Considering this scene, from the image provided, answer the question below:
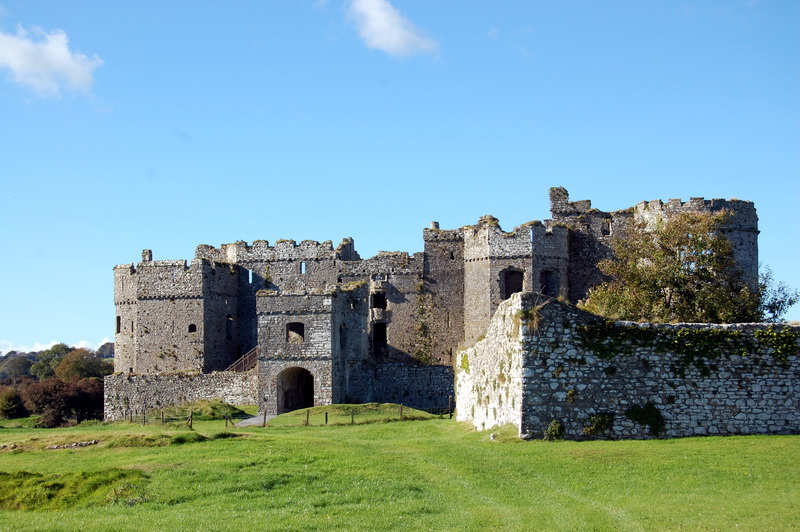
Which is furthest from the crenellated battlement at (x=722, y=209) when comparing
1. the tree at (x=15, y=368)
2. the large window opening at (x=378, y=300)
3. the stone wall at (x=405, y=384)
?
the tree at (x=15, y=368)

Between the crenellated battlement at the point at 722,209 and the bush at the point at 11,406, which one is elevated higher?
the crenellated battlement at the point at 722,209

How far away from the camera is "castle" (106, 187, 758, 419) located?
1789 inches

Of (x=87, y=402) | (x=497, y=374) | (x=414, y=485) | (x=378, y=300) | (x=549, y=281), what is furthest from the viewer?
(x=378, y=300)

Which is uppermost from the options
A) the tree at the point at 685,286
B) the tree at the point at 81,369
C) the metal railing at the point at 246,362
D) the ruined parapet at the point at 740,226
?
the ruined parapet at the point at 740,226

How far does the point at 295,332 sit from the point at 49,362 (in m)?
73.8

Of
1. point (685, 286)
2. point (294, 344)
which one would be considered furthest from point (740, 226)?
point (294, 344)

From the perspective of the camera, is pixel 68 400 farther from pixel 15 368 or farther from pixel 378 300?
pixel 15 368

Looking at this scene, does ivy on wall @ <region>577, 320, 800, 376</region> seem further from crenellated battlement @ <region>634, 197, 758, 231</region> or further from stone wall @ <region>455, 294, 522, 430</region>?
crenellated battlement @ <region>634, 197, 758, 231</region>

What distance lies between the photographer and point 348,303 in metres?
46.9

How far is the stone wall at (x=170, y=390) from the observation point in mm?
48031

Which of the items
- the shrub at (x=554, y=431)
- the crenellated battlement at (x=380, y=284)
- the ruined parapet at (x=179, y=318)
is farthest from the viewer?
the ruined parapet at (x=179, y=318)

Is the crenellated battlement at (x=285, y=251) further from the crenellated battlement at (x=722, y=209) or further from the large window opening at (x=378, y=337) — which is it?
the crenellated battlement at (x=722, y=209)

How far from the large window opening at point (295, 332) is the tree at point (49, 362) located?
57859 millimetres

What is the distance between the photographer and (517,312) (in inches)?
898
